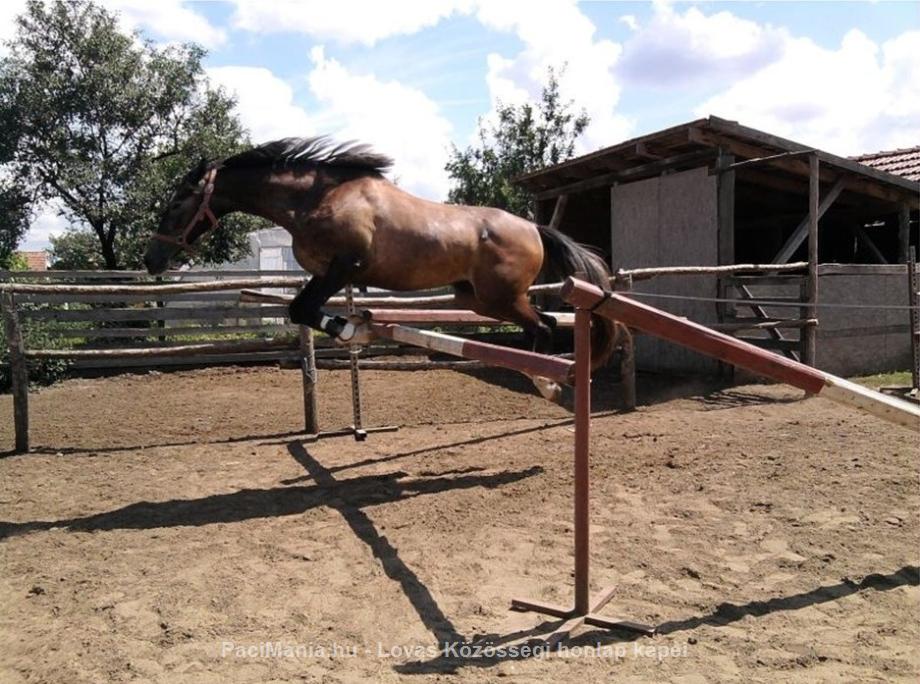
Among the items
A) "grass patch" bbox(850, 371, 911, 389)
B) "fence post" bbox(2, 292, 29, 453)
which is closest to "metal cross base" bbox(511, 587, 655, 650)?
"fence post" bbox(2, 292, 29, 453)

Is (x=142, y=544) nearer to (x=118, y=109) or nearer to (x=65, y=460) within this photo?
(x=65, y=460)

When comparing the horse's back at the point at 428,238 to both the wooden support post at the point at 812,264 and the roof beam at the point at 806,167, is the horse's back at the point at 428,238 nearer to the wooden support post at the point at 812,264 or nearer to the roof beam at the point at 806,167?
the roof beam at the point at 806,167

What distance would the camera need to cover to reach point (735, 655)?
2.54m

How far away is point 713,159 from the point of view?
9.30 meters

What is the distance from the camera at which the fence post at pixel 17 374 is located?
238 inches

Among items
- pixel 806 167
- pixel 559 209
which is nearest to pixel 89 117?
pixel 559 209

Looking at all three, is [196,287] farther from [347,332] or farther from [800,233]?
[800,233]

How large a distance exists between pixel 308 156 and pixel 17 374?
3.61m

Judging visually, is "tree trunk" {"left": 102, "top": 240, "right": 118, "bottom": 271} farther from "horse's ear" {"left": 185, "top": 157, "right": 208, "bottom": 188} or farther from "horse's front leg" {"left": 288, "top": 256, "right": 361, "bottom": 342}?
"horse's front leg" {"left": 288, "top": 256, "right": 361, "bottom": 342}

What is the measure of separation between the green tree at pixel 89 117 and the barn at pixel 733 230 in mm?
8114

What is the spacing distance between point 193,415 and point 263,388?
1.93m

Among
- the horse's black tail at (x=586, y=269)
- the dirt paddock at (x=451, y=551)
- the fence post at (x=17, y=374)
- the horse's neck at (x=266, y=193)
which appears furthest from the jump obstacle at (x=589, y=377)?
the fence post at (x=17, y=374)

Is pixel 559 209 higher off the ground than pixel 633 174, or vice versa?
pixel 633 174

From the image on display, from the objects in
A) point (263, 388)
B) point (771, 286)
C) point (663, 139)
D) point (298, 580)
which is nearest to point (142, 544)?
point (298, 580)
